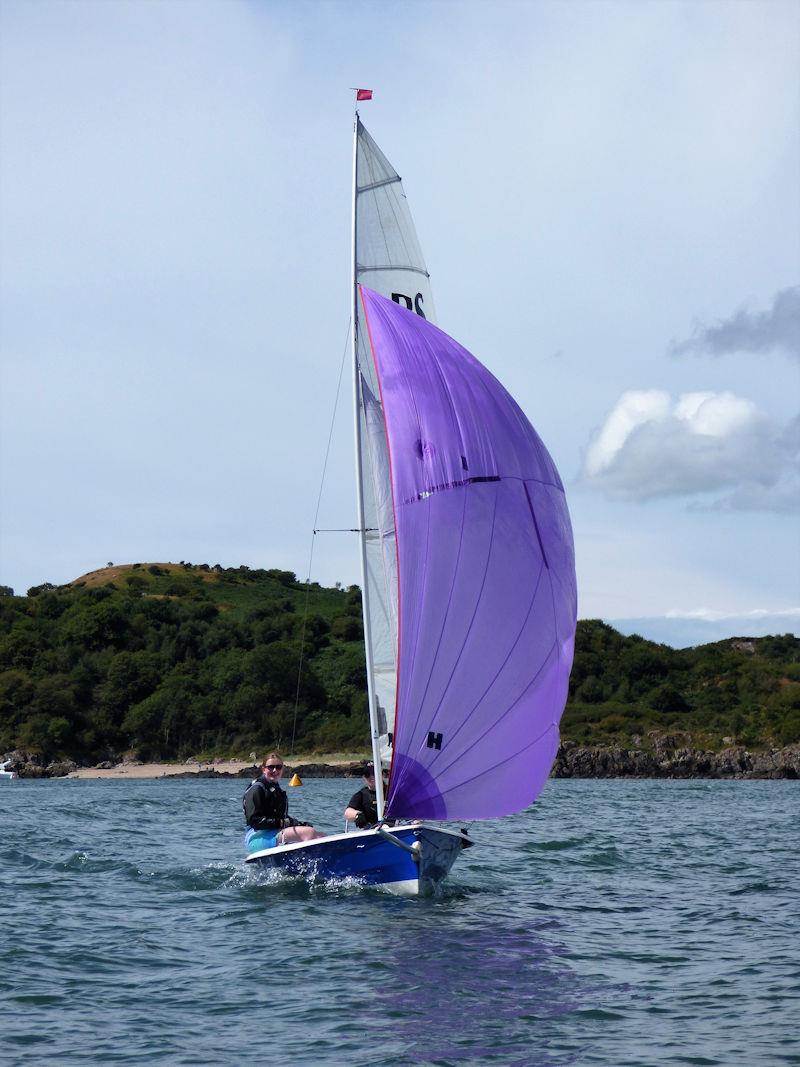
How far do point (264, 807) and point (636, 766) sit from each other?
64.2 meters

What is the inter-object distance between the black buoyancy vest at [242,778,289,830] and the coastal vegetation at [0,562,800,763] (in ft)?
224

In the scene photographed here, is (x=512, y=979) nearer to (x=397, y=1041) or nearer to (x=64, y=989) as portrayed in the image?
(x=397, y=1041)

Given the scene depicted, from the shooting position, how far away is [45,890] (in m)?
21.1

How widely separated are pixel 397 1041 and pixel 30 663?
98194 millimetres

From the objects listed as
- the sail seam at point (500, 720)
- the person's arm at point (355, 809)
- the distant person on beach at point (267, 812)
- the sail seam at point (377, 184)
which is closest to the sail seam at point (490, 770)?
the sail seam at point (500, 720)

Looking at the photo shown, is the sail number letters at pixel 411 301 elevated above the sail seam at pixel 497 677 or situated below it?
above

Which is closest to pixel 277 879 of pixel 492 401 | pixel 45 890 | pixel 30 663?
pixel 45 890

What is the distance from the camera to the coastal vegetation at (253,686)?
94.2 meters

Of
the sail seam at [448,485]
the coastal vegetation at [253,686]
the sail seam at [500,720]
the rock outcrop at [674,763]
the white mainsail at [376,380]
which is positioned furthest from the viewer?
the coastal vegetation at [253,686]

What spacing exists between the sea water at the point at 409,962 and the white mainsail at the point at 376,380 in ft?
11.0

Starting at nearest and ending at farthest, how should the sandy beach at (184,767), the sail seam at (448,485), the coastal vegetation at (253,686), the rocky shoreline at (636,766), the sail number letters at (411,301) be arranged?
1. the sail seam at (448,485)
2. the sail number letters at (411,301)
3. the rocky shoreline at (636,766)
4. the sandy beach at (184,767)
5. the coastal vegetation at (253,686)

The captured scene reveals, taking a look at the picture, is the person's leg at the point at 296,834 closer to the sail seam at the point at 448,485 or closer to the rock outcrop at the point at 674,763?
the sail seam at the point at 448,485

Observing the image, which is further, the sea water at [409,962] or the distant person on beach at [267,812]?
the distant person on beach at [267,812]

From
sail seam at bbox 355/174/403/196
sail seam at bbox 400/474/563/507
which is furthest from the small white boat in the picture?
sail seam at bbox 355/174/403/196
